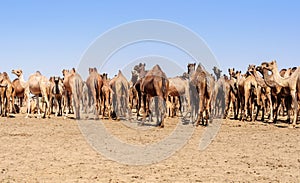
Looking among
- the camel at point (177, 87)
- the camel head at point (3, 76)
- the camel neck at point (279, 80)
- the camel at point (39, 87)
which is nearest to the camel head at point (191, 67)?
the camel at point (177, 87)

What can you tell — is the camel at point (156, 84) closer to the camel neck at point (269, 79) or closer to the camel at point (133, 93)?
the camel at point (133, 93)

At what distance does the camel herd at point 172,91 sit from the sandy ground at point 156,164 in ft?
13.0

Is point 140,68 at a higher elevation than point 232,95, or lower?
higher

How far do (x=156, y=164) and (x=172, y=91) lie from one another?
15844 mm

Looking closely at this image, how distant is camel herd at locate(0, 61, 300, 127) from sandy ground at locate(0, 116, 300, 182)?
13.0 feet

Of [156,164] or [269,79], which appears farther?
[269,79]

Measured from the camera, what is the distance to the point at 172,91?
25.2 metres

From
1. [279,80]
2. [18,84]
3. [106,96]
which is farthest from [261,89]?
[18,84]

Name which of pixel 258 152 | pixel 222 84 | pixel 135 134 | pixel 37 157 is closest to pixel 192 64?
pixel 222 84

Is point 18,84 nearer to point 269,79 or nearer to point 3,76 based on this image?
point 3,76

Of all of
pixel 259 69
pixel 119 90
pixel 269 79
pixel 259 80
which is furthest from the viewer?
pixel 119 90

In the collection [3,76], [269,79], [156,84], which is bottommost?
[156,84]

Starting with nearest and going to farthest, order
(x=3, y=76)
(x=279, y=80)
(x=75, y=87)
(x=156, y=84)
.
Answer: (x=156, y=84)
(x=279, y=80)
(x=75, y=87)
(x=3, y=76)

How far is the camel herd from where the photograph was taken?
60.3 feet
